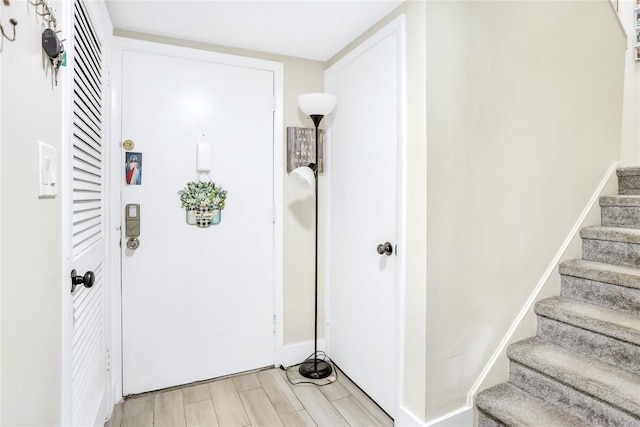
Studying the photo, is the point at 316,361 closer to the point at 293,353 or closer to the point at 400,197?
the point at 293,353

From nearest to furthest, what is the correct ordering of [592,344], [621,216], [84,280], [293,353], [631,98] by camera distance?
1. [84,280]
2. [592,344]
3. [621,216]
4. [293,353]
5. [631,98]

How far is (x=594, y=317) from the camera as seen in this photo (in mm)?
1767

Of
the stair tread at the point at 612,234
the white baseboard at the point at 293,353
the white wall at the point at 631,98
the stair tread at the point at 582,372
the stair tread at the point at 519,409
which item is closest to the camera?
the stair tread at the point at 582,372

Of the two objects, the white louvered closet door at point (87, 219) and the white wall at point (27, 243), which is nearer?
the white wall at point (27, 243)

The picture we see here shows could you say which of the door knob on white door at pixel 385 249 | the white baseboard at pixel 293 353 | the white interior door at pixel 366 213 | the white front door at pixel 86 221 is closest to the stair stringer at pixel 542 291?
the white interior door at pixel 366 213

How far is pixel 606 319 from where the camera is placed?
1.73 meters

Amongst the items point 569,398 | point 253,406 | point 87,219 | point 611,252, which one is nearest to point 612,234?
point 611,252

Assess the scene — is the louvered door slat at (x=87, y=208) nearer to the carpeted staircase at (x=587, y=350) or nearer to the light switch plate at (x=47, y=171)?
the light switch plate at (x=47, y=171)

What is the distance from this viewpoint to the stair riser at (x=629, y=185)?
234 centimetres

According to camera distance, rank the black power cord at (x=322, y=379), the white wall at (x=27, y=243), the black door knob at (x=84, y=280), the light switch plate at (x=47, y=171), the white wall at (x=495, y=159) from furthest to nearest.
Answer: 1. the black power cord at (x=322, y=379)
2. the white wall at (x=495, y=159)
3. the black door knob at (x=84, y=280)
4. the light switch plate at (x=47, y=171)
5. the white wall at (x=27, y=243)

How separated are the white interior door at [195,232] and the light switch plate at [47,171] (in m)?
1.14

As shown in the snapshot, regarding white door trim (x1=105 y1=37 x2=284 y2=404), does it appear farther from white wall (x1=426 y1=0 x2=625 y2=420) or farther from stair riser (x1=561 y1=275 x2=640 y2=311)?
stair riser (x1=561 y1=275 x2=640 y2=311)

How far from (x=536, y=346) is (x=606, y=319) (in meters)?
0.35

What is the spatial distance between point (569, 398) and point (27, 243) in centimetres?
209
